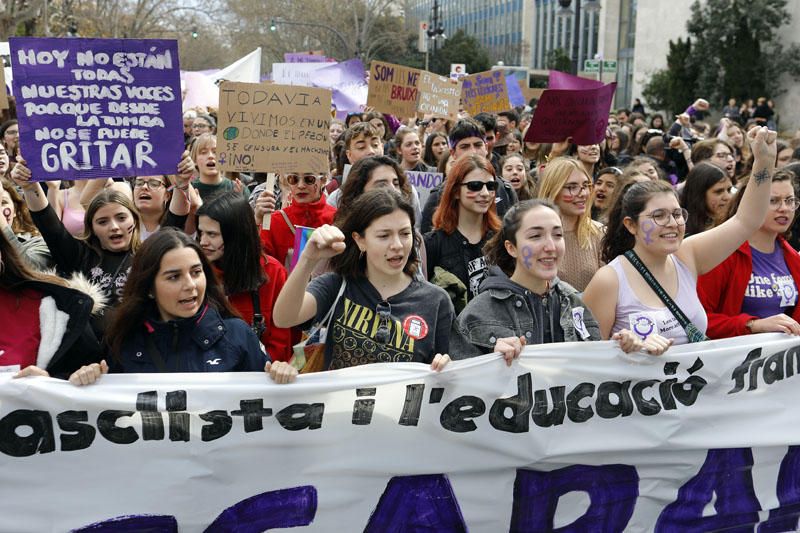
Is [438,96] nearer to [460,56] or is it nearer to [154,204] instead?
[154,204]

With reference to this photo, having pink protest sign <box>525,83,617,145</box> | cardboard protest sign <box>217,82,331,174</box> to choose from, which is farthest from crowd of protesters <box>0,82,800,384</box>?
pink protest sign <box>525,83,617,145</box>

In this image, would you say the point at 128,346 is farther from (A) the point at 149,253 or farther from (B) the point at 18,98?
(B) the point at 18,98

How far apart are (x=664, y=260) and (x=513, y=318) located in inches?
34.5

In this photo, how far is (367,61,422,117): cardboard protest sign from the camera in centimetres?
1012

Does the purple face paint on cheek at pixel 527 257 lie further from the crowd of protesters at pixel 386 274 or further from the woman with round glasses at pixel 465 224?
the woman with round glasses at pixel 465 224

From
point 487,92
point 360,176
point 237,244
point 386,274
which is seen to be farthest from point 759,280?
point 487,92

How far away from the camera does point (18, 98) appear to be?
428cm

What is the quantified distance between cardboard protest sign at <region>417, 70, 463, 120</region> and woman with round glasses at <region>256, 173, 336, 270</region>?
16.4ft

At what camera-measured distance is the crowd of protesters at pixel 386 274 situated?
336 centimetres

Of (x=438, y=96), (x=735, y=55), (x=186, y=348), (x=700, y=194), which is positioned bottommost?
(x=186, y=348)

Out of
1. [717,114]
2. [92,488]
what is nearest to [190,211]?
[92,488]

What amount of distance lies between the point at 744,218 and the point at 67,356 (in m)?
2.85

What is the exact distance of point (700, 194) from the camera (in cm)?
525

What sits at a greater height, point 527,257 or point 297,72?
point 297,72
